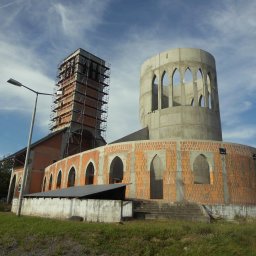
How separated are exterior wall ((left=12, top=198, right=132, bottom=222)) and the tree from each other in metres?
28.3

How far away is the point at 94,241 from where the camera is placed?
1141 cm

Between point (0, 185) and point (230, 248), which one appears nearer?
point (230, 248)

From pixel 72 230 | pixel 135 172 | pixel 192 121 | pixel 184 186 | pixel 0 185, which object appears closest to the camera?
pixel 72 230

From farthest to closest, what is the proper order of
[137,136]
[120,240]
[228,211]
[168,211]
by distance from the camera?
[137,136] < [228,211] < [168,211] < [120,240]

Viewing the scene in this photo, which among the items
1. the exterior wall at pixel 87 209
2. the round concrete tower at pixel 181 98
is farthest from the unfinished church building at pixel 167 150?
the exterior wall at pixel 87 209

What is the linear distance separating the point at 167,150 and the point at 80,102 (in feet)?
77.3

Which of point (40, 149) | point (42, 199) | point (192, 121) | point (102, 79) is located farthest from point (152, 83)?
point (42, 199)

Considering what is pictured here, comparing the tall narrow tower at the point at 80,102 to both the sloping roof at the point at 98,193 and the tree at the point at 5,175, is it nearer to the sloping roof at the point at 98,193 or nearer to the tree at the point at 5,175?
the tree at the point at 5,175

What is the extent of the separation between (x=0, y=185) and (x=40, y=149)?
11.5 metres

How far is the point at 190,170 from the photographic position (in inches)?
944

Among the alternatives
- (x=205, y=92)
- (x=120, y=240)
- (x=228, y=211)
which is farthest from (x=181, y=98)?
(x=120, y=240)

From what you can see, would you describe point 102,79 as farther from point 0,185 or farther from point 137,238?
point 137,238

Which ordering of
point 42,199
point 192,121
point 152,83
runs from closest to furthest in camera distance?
point 42,199 < point 192,121 < point 152,83

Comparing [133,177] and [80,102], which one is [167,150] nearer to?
[133,177]
